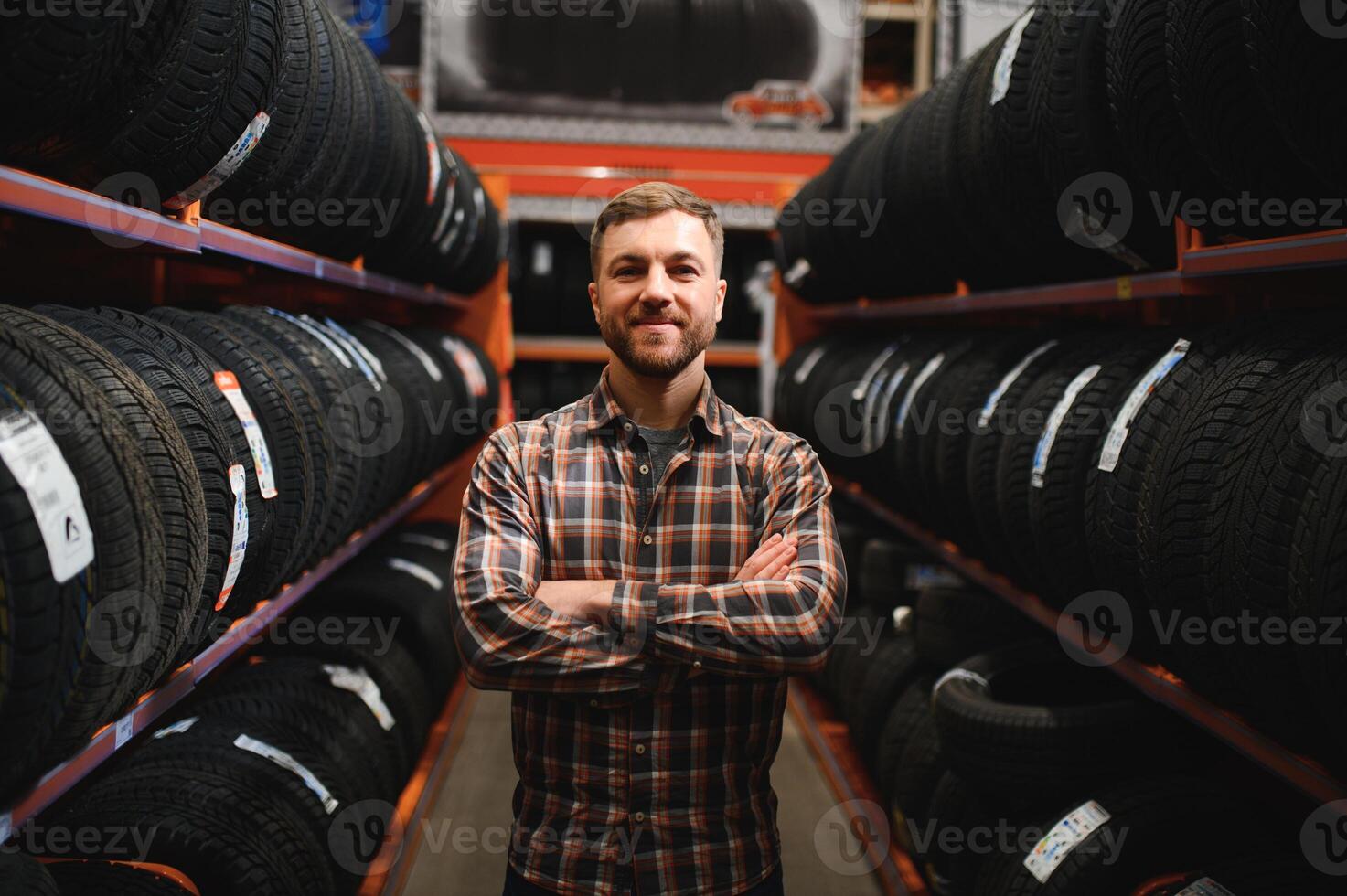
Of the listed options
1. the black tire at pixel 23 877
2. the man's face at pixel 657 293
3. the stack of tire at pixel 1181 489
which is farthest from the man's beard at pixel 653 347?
the black tire at pixel 23 877

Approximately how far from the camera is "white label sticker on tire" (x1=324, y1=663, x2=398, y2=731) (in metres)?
2.59

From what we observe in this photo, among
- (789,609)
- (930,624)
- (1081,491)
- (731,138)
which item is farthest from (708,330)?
(731,138)

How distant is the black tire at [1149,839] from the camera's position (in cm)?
167

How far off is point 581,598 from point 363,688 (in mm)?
1419

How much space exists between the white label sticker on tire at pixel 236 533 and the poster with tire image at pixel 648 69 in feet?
18.0

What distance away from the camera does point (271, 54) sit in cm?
154

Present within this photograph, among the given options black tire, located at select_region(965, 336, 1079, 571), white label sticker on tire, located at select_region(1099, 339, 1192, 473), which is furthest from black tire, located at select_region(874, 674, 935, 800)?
white label sticker on tire, located at select_region(1099, 339, 1192, 473)

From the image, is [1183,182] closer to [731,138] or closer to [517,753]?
[517,753]

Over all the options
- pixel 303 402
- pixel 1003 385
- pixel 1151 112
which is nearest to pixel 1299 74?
pixel 1151 112

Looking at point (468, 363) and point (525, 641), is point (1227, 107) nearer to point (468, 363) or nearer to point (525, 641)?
point (525, 641)

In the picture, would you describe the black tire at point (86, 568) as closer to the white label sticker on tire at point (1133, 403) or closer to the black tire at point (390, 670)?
the white label sticker on tire at point (1133, 403)

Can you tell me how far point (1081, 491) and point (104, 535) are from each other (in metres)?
1.53

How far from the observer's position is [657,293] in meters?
1.55

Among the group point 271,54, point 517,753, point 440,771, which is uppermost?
point 271,54
